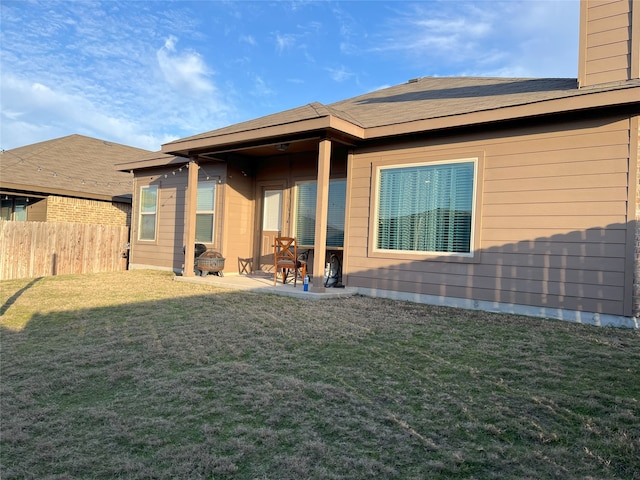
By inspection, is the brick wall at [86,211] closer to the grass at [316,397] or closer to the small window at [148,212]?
the small window at [148,212]

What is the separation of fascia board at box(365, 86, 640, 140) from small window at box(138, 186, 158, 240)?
6819 mm

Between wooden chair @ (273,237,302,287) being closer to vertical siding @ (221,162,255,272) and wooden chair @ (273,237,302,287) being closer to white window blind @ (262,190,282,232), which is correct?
white window blind @ (262,190,282,232)

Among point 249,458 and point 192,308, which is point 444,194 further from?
point 249,458

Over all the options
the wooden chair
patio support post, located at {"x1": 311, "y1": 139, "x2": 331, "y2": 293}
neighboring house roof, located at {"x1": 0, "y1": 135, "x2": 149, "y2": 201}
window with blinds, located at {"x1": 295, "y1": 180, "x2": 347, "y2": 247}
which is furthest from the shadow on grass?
window with blinds, located at {"x1": 295, "y1": 180, "x2": 347, "y2": 247}

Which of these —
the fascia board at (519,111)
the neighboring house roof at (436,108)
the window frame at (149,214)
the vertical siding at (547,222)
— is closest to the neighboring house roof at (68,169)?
the window frame at (149,214)

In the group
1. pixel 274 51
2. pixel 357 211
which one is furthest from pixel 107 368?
pixel 274 51

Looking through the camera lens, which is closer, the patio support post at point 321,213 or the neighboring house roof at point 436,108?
the neighboring house roof at point 436,108

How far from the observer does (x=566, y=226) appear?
205 inches

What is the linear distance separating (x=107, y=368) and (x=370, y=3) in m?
11.4

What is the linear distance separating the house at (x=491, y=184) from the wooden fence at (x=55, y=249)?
3700 mm

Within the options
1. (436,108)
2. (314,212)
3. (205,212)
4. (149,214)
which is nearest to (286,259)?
(314,212)

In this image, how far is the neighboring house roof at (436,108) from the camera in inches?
198

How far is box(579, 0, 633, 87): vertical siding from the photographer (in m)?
5.29

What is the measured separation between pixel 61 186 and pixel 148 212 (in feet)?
9.59
